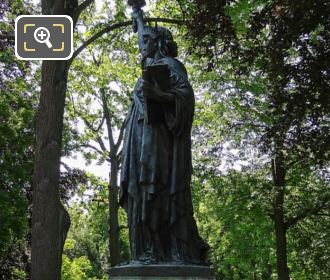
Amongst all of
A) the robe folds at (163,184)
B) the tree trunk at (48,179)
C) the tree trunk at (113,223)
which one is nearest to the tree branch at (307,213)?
the tree trunk at (113,223)

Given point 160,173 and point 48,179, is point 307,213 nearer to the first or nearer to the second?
point 48,179

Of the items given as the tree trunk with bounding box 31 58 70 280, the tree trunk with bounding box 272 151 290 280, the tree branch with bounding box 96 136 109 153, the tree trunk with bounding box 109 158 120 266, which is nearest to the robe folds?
the tree trunk with bounding box 31 58 70 280

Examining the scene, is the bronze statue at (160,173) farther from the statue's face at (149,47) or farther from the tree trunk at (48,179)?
the tree trunk at (48,179)

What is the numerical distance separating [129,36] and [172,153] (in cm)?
1187

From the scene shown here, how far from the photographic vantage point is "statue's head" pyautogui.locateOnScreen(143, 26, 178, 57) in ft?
19.3

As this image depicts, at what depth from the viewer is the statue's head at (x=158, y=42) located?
5887mm

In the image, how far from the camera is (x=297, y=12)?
10227 mm

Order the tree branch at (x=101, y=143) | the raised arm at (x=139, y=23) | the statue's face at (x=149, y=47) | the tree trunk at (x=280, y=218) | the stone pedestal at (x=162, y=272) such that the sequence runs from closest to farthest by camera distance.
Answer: the stone pedestal at (x=162, y=272), the statue's face at (x=149, y=47), the raised arm at (x=139, y=23), the tree trunk at (x=280, y=218), the tree branch at (x=101, y=143)

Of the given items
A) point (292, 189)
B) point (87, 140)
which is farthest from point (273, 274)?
point (87, 140)

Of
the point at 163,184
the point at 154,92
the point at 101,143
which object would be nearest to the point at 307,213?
the point at 101,143

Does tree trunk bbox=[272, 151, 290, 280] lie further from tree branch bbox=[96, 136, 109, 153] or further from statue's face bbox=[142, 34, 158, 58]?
statue's face bbox=[142, 34, 158, 58]

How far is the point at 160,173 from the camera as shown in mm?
5324

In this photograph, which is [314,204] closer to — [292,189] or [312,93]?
[292,189]

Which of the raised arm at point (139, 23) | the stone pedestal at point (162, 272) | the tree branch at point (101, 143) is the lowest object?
the stone pedestal at point (162, 272)
